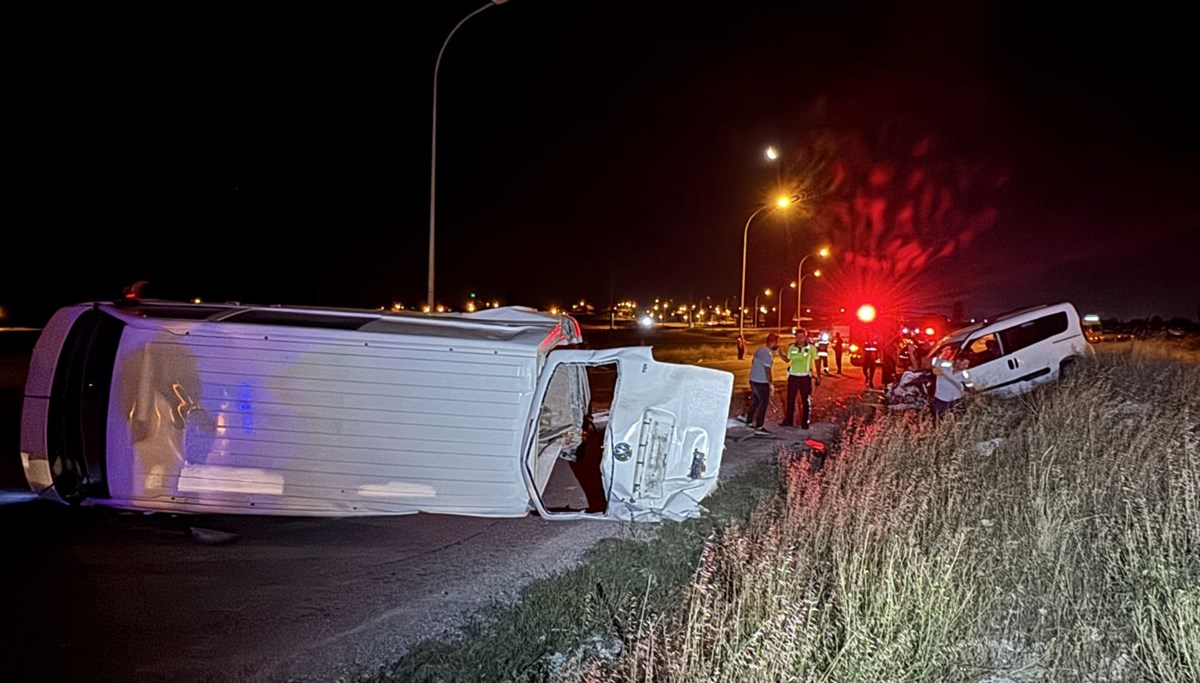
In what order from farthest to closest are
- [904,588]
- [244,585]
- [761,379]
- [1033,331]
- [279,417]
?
[1033,331] < [761,379] < [279,417] < [244,585] < [904,588]

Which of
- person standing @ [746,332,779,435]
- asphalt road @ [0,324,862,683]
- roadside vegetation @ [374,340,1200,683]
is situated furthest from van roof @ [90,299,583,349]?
person standing @ [746,332,779,435]

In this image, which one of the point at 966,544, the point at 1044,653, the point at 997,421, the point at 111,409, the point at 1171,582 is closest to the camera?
the point at 1044,653

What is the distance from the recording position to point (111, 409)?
604 centimetres

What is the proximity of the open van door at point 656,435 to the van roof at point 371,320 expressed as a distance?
63 cm

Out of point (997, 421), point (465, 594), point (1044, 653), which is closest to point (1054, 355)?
point (997, 421)

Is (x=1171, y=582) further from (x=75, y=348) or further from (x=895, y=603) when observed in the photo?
(x=75, y=348)

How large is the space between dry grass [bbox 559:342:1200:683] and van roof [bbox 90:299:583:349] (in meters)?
2.53

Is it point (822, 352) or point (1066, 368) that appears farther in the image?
point (822, 352)

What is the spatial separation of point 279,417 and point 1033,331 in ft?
44.1

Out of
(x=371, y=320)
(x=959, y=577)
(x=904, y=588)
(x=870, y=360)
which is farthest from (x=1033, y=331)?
(x=371, y=320)

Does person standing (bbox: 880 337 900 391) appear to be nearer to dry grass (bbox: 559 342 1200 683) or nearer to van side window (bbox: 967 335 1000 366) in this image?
van side window (bbox: 967 335 1000 366)

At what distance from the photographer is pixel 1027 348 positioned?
1398cm

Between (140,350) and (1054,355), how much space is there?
14.4 meters

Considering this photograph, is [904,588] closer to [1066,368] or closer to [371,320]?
[371,320]
